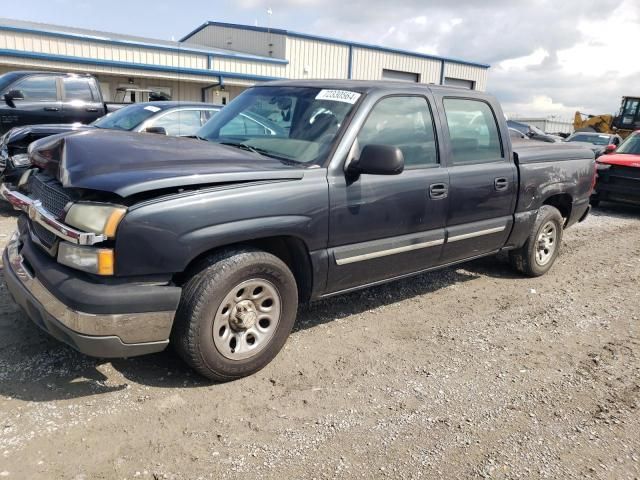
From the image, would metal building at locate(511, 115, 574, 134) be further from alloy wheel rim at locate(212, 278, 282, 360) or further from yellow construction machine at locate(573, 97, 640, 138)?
alloy wheel rim at locate(212, 278, 282, 360)

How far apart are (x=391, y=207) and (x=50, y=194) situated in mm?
2241

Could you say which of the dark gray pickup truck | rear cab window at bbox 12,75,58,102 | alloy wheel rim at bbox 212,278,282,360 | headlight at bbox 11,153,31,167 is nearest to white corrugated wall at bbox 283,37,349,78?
rear cab window at bbox 12,75,58,102

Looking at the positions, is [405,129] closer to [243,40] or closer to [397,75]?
[243,40]

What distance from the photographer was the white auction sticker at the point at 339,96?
3.80 metres

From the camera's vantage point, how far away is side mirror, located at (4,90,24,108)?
9.16 metres

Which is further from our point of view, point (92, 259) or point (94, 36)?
point (94, 36)

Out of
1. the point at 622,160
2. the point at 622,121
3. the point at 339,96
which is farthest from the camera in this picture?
the point at 622,121

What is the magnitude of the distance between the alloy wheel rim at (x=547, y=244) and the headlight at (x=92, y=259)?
451 centimetres

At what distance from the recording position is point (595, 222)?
9.55m

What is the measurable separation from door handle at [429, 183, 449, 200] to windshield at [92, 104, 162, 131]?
4767mm

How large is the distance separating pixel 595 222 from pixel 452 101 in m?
6.42

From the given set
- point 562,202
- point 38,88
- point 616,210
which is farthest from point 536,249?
point 38,88

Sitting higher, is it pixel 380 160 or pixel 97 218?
pixel 380 160

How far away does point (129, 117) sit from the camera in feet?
24.9
